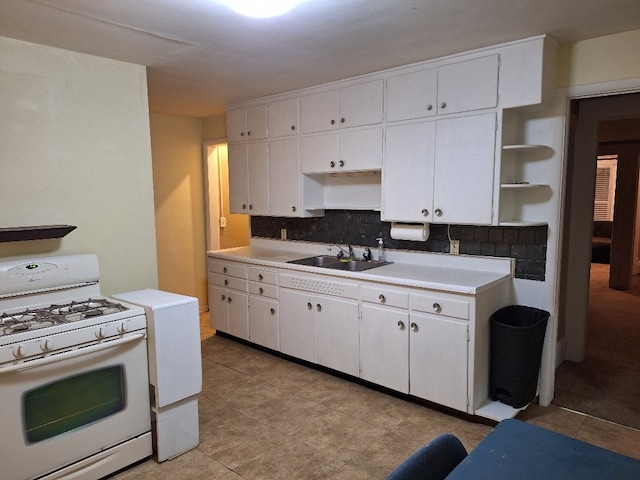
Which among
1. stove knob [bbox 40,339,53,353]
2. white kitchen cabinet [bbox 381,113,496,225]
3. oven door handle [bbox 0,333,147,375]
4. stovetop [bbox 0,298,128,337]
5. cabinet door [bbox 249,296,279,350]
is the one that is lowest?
cabinet door [bbox 249,296,279,350]

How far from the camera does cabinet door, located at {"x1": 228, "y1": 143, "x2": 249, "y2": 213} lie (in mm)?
4441

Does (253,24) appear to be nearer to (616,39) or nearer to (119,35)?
(119,35)

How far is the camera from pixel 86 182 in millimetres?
2805

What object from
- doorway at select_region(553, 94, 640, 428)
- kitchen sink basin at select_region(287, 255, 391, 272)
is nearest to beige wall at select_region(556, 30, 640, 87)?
doorway at select_region(553, 94, 640, 428)

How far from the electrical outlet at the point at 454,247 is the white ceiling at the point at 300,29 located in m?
1.32

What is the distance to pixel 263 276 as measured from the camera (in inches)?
153

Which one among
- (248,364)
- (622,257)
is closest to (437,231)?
(248,364)

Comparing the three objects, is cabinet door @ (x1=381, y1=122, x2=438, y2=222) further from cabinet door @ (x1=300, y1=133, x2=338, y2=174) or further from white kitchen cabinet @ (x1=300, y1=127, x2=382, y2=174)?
cabinet door @ (x1=300, y1=133, x2=338, y2=174)

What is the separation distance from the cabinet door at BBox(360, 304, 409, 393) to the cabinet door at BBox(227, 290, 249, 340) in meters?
1.32

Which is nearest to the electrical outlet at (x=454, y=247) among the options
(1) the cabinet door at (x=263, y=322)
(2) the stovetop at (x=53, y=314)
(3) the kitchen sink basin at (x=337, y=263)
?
(3) the kitchen sink basin at (x=337, y=263)

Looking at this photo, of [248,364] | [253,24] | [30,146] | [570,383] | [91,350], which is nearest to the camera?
[91,350]

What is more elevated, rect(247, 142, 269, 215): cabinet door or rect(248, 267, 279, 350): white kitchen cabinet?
rect(247, 142, 269, 215): cabinet door

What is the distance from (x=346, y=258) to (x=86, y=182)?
82.5 inches

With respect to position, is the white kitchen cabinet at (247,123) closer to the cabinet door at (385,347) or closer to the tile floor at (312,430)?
the cabinet door at (385,347)
